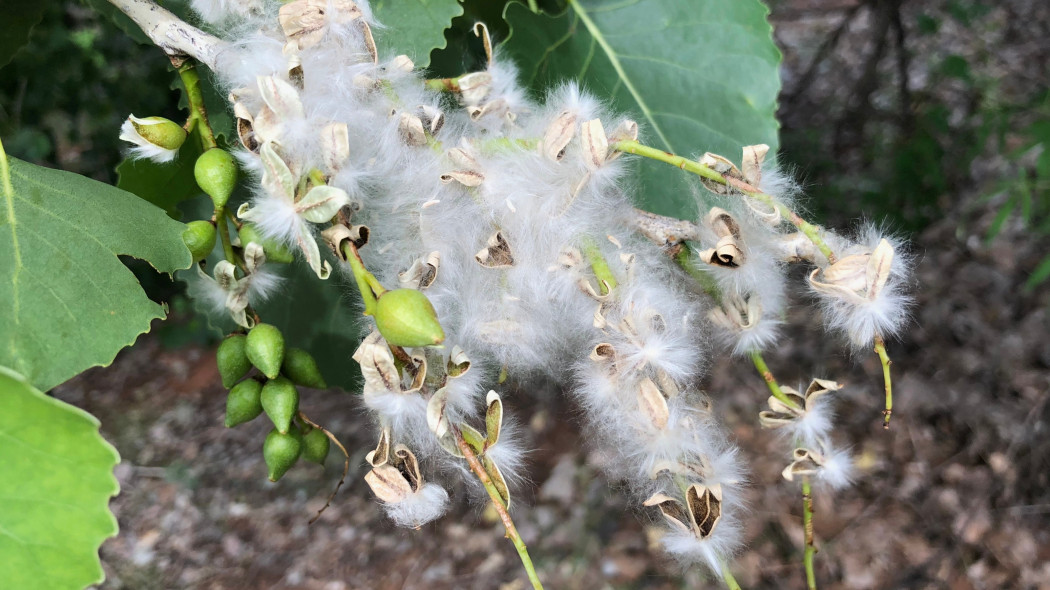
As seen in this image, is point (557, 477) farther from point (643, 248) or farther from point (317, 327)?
point (643, 248)

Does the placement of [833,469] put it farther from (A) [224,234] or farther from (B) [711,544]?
(A) [224,234]

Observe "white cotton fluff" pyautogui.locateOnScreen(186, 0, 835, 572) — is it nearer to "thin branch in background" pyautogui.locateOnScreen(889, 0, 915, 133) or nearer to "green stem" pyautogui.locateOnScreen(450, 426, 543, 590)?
"green stem" pyautogui.locateOnScreen(450, 426, 543, 590)

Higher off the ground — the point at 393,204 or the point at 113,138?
the point at 393,204

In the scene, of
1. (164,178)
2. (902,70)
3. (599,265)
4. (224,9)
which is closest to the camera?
(599,265)

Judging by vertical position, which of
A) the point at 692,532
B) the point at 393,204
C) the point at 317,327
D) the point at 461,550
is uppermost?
the point at 393,204

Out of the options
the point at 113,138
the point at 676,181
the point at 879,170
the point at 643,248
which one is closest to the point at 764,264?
the point at 643,248

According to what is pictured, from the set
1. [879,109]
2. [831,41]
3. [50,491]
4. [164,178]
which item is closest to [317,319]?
[164,178]
